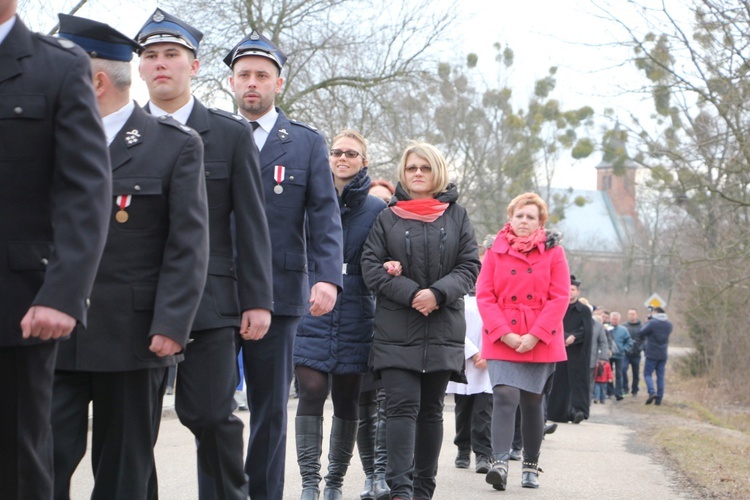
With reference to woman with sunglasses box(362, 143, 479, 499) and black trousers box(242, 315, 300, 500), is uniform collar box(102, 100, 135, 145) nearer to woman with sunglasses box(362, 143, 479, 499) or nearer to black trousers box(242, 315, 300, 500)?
black trousers box(242, 315, 300, 500)

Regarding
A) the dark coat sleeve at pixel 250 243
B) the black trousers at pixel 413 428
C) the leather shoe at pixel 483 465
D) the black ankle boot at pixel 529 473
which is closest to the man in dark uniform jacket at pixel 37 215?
the dark coat sleeve at pixel 250 243

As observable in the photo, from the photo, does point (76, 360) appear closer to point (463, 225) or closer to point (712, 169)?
point (463, 225)

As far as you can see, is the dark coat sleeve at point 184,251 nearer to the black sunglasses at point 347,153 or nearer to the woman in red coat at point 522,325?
the black sunglasses at point 347,153

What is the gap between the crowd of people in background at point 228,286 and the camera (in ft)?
11.9

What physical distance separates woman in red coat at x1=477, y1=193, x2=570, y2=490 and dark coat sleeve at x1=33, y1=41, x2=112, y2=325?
4.97 m

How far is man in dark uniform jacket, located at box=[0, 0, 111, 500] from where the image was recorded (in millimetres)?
3566

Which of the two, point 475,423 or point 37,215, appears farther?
point 475,423

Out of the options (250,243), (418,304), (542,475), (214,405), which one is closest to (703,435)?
(542,475)

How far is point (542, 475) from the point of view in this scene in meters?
9.62

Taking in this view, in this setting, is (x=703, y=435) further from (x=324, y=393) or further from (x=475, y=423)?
(x=324, y=393)

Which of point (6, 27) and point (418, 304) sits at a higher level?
point (6, 27)

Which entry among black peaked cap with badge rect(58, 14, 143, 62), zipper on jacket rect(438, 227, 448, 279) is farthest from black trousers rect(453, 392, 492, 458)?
black peaked cap with badge rect(58, 14, 143, 62)

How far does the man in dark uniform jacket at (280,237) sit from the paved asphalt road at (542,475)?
196 cm

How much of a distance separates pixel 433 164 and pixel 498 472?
224 centimetres
